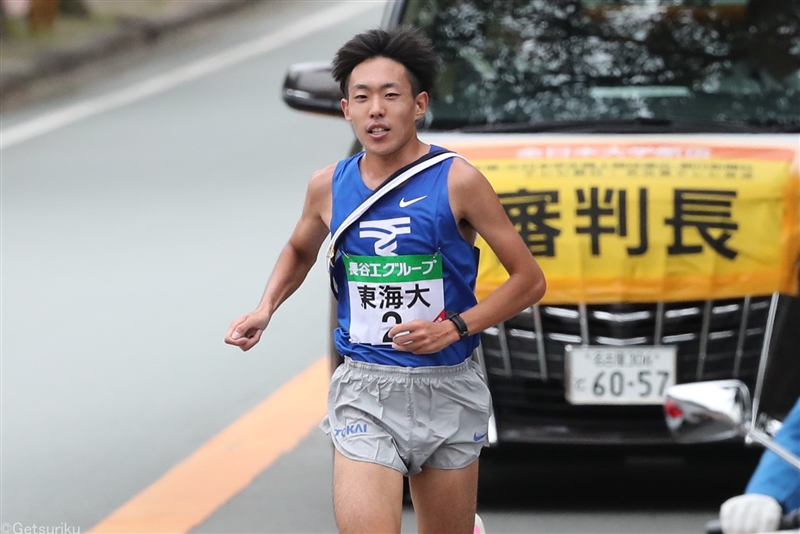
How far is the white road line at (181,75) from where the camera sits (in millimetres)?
16500

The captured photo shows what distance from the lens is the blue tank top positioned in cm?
423

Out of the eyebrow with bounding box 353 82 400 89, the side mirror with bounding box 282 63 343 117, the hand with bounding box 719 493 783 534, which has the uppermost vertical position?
the eyebrow with bounding box 353 82 400 89

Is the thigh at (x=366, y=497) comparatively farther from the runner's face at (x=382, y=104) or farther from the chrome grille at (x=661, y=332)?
the chrome grille at (x=661, y=332)

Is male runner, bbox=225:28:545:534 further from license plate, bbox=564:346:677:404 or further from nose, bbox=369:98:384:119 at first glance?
license plate, bbox=564:346:677:404

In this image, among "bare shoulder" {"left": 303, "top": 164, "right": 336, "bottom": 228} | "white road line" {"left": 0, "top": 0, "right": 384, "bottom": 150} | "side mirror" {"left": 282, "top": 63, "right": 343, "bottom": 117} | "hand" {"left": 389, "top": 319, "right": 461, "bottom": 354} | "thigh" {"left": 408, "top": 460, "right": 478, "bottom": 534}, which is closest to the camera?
"hand" {"left": 389, "top": 319, "right": 461, "bottom": 354}

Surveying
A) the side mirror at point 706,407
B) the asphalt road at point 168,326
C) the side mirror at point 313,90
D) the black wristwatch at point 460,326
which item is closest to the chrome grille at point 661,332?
the asphalt road at point 168,326

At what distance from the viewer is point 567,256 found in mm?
5754

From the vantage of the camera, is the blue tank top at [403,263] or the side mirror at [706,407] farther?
the blue tank top at [403,263]

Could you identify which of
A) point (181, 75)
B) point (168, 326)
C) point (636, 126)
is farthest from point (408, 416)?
point (181, 75)

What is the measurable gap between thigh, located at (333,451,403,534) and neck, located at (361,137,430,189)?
2.39ft

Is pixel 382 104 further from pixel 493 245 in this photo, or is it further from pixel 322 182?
pixel 493 245

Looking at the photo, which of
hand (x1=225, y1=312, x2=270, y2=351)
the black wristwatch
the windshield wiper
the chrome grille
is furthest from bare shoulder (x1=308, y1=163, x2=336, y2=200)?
the windshield wiper

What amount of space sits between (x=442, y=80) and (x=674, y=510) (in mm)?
1898

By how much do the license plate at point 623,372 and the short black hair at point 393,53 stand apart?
5.76ft
